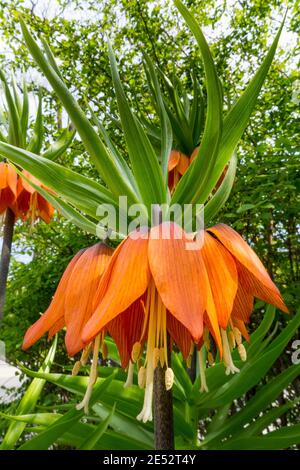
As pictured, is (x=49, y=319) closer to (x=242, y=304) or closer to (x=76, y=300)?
(x=76, y=300)

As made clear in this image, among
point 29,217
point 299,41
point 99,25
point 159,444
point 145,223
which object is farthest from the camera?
point 99,25

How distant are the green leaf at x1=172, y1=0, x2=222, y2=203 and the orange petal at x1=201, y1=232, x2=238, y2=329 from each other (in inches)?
2.4

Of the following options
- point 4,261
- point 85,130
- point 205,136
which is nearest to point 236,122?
point 205,136

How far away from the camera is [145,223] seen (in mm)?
470

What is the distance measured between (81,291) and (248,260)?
17 centimetres

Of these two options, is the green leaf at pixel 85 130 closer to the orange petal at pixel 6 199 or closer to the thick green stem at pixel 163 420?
the thick green stem at pixel 163 420

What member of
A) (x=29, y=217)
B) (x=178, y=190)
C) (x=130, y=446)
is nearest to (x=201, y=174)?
(x=178, y=190)

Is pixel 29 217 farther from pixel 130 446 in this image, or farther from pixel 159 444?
pixel 159 444

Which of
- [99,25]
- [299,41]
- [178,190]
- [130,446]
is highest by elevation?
[99,25]

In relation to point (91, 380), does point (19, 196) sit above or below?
above

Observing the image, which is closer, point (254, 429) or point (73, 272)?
point (73, 272)

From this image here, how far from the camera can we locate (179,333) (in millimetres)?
471
